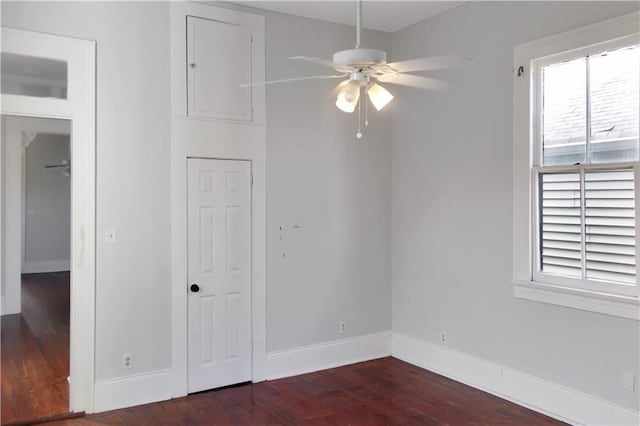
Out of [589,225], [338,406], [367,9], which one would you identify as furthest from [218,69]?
[589,225]

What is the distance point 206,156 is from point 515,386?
9.89ft

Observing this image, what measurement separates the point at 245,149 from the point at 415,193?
1.67m

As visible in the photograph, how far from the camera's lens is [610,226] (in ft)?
10.9

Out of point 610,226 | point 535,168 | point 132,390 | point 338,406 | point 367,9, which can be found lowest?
point 338,406

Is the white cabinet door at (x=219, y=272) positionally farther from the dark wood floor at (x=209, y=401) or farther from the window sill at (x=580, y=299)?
the window sill at (x=580, y=299)

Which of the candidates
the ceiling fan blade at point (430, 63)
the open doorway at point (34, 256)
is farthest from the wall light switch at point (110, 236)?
the ceiling fan blade at point (430, 63)

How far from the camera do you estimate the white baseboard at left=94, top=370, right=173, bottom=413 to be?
3754 millimetres

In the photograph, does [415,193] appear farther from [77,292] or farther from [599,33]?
[77,292]

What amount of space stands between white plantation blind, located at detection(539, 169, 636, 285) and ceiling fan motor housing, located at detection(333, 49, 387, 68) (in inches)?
70.1

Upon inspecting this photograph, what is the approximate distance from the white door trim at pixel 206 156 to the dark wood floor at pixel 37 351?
795mm

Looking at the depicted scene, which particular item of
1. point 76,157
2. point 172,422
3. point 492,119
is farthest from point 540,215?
point 76,157

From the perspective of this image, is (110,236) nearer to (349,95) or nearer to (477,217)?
(349,95)

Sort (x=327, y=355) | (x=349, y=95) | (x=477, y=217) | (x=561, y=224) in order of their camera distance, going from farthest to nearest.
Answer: (x=327, y=355), (x=477, y=217), (x=561, y=224), (x=349, y=95)

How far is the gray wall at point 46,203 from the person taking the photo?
3.61m
